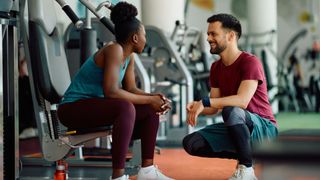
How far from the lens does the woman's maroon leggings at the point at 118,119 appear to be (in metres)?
2.56

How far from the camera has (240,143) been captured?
2.69 m

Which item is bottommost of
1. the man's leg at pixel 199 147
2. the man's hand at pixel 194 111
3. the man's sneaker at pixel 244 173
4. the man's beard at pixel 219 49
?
the man's sneaker at pixel 244 173

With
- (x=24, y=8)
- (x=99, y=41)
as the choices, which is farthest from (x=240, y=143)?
(x=99, y=41)

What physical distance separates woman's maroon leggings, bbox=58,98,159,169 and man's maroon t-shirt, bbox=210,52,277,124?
1.27 feet

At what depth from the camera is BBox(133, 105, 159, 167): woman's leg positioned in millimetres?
2756

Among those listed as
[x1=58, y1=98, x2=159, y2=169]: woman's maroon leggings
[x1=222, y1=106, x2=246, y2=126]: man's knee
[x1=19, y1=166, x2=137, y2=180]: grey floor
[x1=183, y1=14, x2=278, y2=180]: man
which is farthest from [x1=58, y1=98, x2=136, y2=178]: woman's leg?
[x1=19, y1=166, x2=137, y2=180]: grey floor

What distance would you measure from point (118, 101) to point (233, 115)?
54cm

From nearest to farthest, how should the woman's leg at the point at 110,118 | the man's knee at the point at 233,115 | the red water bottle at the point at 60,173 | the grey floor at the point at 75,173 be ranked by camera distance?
the woman's leg at the point at 110,118 → the man's knee at the point at 233,115 → the red water bottle at the point at 60,173 → the grey floor at the point at 75,173

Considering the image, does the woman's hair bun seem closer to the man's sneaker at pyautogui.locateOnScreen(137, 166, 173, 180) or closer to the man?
the man

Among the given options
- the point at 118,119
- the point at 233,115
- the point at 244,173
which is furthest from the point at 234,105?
the point at 118,119

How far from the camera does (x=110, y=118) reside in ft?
8.61

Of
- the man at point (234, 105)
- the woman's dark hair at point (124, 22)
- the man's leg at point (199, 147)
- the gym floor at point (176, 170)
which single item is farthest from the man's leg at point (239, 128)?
the woman's dark hair at point (124, 22)

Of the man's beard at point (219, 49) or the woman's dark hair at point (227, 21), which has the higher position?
the woman's dark hair at point (227, 21)

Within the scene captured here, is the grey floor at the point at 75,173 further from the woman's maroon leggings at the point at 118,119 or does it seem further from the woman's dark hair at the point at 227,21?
the woman's dark hair at the point at 227,21
